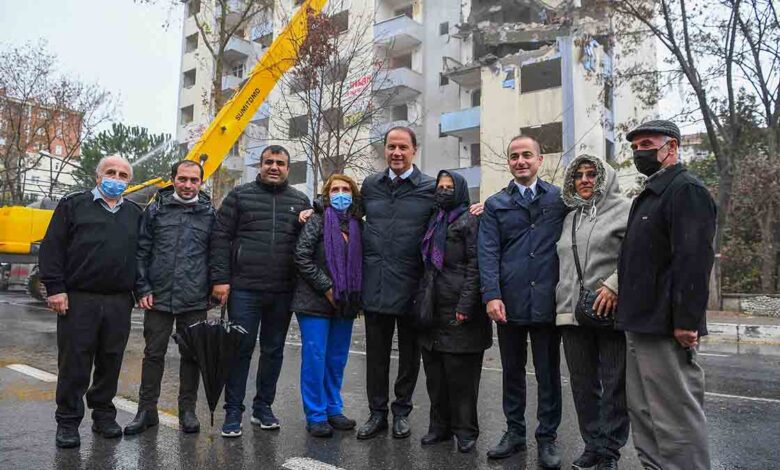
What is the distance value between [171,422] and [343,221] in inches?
82.2

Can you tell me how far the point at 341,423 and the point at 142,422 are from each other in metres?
1.47

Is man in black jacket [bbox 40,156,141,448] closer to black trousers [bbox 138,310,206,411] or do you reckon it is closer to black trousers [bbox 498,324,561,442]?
black trousers [bbox 138,310,206,411]

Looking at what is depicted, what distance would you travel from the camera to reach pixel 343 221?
468 centimetres

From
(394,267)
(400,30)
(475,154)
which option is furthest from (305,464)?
(400,30)

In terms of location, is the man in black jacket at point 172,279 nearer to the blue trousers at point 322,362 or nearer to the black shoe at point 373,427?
the blue trousers at point 322,362

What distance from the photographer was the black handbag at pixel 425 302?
4.17m

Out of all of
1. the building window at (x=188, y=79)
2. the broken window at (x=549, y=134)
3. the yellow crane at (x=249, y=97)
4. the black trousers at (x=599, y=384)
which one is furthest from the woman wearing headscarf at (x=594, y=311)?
the building window at (x=188, y=79)

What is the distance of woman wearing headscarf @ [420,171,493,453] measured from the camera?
415 centimetres

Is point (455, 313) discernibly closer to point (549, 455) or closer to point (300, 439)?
point (549, 455)

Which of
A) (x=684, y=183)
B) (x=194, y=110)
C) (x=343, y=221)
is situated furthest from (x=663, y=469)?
(x=194, y=110)

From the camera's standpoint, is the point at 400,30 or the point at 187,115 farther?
the point at 187,115

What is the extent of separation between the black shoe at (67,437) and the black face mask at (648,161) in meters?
4.00

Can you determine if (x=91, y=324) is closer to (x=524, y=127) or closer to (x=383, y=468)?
(x=383, y=468)

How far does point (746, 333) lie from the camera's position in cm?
1243
